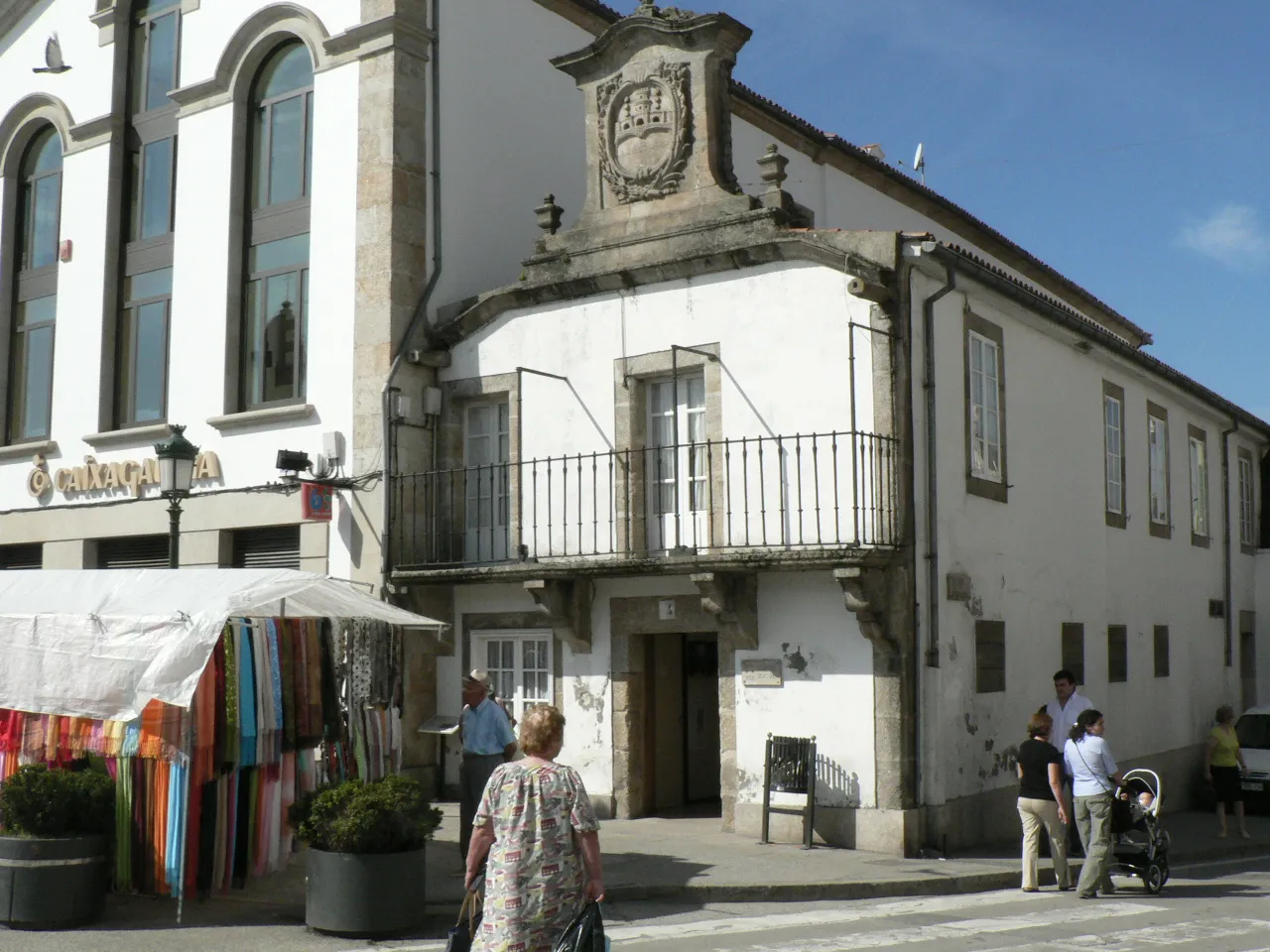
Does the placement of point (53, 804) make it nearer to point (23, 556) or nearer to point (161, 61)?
point (23, 556)

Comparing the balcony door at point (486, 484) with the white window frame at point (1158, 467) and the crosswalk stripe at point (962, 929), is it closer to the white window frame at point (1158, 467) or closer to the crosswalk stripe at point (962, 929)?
the crosswalk stripe at point (962, 929)

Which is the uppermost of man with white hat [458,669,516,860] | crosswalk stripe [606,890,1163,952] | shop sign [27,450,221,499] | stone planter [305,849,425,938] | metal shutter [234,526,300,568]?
shop sign [27,450,221,499]

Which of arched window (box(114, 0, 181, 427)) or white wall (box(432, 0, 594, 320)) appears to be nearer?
white wall (box(432, 0, 594, 320))

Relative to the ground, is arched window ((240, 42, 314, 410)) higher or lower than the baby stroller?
higher

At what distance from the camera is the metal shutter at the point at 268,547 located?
17.1m

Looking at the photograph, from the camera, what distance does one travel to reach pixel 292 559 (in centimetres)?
1714

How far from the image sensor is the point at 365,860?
964 centimetres

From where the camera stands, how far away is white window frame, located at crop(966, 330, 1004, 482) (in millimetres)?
15047

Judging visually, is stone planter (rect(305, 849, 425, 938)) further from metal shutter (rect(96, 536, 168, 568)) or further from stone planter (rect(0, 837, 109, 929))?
metal shutter (rect(96, 536, 168, 568))

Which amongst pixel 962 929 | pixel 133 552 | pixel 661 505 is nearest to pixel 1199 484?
pixel 661 505

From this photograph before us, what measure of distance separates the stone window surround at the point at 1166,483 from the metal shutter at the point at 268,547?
11138 millimetres

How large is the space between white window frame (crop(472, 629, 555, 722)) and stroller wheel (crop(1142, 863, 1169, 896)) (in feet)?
20.5

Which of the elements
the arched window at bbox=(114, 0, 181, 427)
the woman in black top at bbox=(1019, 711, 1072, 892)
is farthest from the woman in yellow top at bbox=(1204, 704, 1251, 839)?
the arched window at bbox=(114, 0, 181, 427)

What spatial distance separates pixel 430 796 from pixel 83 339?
27.0ft
